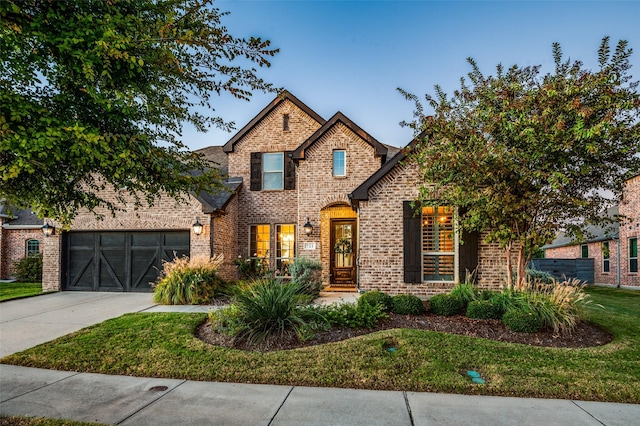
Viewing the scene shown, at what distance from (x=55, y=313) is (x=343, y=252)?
8.51m

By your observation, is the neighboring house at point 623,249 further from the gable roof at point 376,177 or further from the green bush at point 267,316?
the green bush at point 267,316

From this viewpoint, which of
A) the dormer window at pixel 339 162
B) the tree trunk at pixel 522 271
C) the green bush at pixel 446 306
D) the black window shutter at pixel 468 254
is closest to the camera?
the green bush at pixel 446 306

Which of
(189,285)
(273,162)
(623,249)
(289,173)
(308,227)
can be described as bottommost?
(189,285)

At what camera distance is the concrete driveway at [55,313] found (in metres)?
6.47

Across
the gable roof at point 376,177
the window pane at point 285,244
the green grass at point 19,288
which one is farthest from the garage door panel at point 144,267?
the gable roof at point 376,177

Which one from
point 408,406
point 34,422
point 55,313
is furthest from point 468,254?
point 55,313

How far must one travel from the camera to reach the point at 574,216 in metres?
7.14

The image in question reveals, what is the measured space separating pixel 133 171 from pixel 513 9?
907cm

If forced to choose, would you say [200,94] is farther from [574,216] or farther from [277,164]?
[277,164]

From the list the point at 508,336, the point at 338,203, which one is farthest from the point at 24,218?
the point at 508,336

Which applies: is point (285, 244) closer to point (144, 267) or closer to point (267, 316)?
point (144, 267)

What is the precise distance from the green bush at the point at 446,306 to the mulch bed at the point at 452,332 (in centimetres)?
15

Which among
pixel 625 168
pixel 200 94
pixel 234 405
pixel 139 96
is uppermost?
pixel 200 94

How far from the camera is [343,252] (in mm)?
13023
